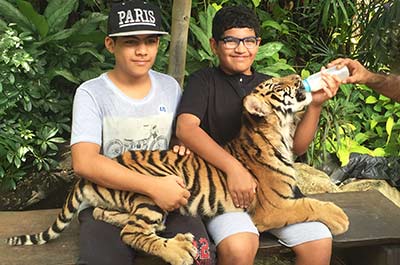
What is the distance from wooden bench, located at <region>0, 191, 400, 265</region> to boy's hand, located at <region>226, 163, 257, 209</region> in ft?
0.68

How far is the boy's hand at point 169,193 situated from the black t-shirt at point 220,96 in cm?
36

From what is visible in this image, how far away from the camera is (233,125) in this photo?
2.66 meters

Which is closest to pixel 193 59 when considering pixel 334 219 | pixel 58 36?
pixel 58 36

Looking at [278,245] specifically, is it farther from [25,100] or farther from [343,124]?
[343,124]

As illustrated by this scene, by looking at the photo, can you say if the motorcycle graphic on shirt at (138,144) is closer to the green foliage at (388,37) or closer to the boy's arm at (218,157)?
the boy's arm at (218,157)

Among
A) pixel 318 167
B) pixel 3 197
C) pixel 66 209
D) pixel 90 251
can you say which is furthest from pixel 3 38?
pixel 318 167

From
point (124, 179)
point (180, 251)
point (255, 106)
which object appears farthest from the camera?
point (255, 106)

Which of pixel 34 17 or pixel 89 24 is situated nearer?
pixel 34 17

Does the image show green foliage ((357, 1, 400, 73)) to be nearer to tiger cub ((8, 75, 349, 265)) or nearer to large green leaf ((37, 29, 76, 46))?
tiger cub ((8, 75, 349, 265))

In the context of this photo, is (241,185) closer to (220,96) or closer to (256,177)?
(256,177)

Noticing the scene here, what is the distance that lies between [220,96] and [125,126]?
0.44 metres

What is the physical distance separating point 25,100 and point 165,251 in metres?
1.82

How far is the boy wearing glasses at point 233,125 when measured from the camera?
7.77ft

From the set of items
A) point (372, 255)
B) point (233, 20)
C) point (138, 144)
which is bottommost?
point (372, 255)
